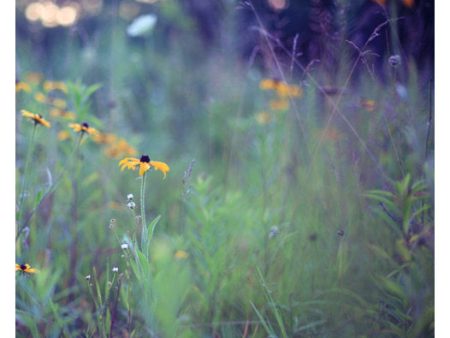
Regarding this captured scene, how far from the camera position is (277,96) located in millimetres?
1688

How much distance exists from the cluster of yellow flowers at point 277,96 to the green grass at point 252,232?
0.12ft

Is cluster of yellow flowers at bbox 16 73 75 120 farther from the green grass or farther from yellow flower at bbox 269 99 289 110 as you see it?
yellow flower at bbox 269 99 289 110

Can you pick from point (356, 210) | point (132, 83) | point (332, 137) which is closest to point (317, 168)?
point (332, 137)

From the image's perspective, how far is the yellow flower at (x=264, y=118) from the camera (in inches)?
60.3

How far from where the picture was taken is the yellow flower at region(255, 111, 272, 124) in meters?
1.53

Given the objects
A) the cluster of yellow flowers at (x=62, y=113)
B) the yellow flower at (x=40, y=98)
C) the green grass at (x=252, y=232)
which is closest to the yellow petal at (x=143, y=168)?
the green grass at (x=252, y=232)

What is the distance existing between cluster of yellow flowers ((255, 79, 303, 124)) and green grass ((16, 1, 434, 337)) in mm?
38

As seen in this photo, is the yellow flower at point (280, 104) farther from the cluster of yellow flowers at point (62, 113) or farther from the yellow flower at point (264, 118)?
the cluster of yellow flowers at point (62, 113)

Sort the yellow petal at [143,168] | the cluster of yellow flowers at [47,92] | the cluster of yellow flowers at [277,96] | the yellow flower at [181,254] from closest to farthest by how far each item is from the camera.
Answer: the yellow petal at [143,168], the yellow flower at [181,254], the cluster of yellow flowers at [47,92], the cluster of yellow flowers at [277,96]

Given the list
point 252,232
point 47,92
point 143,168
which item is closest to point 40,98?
point 47,92

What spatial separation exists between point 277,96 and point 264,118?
17 centimetres

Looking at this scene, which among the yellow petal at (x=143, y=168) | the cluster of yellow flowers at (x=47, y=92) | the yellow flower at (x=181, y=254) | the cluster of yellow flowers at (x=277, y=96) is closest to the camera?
the yellow petal at (x=143, y=168)
